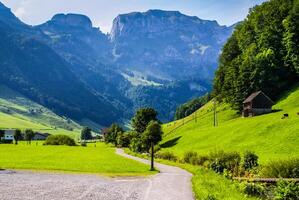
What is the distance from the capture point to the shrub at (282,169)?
38.2 metres

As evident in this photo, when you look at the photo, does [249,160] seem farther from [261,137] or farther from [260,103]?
[260,103]

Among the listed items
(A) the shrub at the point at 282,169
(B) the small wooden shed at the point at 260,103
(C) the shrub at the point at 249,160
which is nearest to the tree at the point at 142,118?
(B) the small wooden shed at the point at 260,103

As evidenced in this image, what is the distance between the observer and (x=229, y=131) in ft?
317

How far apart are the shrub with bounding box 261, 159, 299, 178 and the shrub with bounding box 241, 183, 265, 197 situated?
5975 mm

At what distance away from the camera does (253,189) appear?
1303 inches

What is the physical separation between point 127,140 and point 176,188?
15641 cm

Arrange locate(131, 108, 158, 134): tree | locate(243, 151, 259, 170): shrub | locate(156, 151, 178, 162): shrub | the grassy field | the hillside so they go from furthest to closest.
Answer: locate(131, 108, 158, 134): tree, locate(156, 151, 178, 162): shrub, the hillside, the grassy field, locate(243, 151, 259, 170): shrub

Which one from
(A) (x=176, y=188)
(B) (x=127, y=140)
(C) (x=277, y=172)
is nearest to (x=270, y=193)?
(C) (x=277, y=172)

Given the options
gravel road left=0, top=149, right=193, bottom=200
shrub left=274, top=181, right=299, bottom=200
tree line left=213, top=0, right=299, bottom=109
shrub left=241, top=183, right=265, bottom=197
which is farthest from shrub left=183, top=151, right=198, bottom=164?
tree line left=213, top=0, right=299, bottom=109

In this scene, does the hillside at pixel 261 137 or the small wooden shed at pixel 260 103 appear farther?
the small wooden shed at pixel 260 103

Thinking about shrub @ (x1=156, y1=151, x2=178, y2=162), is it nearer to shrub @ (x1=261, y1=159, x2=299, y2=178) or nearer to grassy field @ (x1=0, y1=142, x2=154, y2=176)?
grassy field @ (x1=0, y1=142, x2=154, y2=176)

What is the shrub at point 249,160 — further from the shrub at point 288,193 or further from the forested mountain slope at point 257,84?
the forested mountain slope at point 257,84

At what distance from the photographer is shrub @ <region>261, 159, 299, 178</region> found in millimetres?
38219

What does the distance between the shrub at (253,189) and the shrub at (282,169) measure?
5.98 meters
